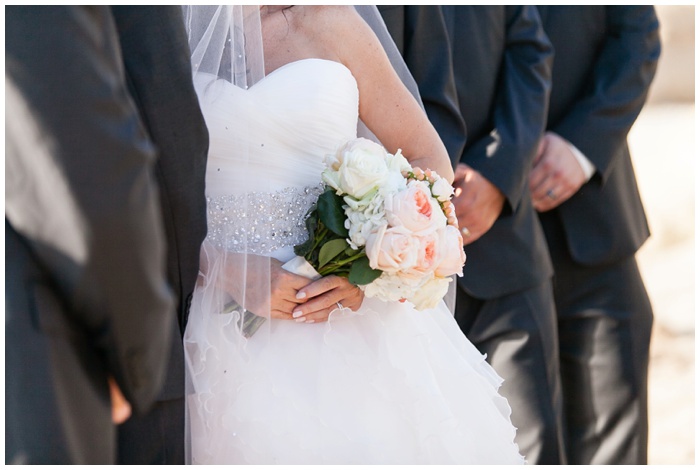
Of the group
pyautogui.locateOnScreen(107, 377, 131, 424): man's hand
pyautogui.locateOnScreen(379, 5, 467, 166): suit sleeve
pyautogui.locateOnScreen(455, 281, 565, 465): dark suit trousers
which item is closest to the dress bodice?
pyautogui.locateOnScreen(107, 377, 131, 424): man's hand

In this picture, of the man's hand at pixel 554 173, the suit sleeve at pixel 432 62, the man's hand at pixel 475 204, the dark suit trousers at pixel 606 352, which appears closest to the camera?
the suit sleeve at pixel 432 62

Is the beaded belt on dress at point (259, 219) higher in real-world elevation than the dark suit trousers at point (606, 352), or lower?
higher

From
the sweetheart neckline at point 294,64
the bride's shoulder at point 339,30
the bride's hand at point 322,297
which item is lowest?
the bride's hand at point 322,297

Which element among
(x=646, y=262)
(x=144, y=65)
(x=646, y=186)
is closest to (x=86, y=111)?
(x=144, y=65)

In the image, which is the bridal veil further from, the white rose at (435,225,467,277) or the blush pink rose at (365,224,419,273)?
the white rose at (435,225,467,277)

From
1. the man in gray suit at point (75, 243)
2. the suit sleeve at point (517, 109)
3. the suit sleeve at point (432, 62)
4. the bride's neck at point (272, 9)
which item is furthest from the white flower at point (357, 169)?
the suit sleeve at point (517, 109)

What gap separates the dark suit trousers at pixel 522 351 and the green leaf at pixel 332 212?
4.16 ft

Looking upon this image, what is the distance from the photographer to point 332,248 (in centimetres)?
193

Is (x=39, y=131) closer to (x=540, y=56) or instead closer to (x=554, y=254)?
(x=540, y=56)

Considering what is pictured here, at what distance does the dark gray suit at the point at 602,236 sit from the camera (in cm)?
337

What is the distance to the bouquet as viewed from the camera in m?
1.85

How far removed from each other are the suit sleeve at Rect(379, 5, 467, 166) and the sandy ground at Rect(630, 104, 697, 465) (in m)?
2.12

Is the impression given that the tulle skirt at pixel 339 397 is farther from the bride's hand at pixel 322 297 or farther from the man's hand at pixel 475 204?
the man's hand at pixel 475 204

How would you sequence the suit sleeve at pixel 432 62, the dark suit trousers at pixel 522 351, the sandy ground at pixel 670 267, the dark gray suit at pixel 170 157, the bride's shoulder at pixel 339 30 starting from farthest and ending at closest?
the sandy ground at pixel 670 267 → the dark suit trousers at pixel 522 351 → the suit sleeve at pixel 432 62 → the bride's shoulder at pixel 339 30 → the dark gray suit at pixel 170 157
